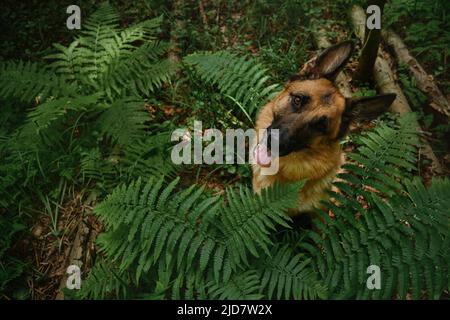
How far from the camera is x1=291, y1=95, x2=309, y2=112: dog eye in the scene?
3.43 metres

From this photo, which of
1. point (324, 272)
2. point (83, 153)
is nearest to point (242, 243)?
point (324, 272)

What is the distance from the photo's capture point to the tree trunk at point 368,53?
4.48 meters

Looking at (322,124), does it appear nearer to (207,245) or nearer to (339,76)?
(207,245)

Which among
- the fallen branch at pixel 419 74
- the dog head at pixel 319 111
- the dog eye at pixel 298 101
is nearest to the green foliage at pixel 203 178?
the fallen branch at pixel 419 74

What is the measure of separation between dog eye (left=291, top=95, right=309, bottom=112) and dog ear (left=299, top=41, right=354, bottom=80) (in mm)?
343

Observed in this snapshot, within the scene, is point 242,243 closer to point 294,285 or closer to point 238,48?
point 294,285

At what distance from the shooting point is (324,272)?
3211 millimetres

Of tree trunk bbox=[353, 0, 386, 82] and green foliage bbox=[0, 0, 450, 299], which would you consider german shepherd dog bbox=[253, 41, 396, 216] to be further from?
tree trunk bbox=[353, 0, 386, 82]

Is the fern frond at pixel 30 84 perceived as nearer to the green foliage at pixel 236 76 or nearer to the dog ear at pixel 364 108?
the green foliage at pixel 236 76

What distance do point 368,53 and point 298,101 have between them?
186cm

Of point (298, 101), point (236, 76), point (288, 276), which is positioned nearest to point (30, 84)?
point (236, 76)

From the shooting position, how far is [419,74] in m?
5.02

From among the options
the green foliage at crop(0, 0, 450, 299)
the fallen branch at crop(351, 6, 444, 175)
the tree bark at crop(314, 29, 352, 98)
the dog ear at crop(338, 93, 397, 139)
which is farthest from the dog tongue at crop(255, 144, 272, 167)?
the fallen branch at crop(351, 6, 444, 175)

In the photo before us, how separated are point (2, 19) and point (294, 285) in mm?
5445
